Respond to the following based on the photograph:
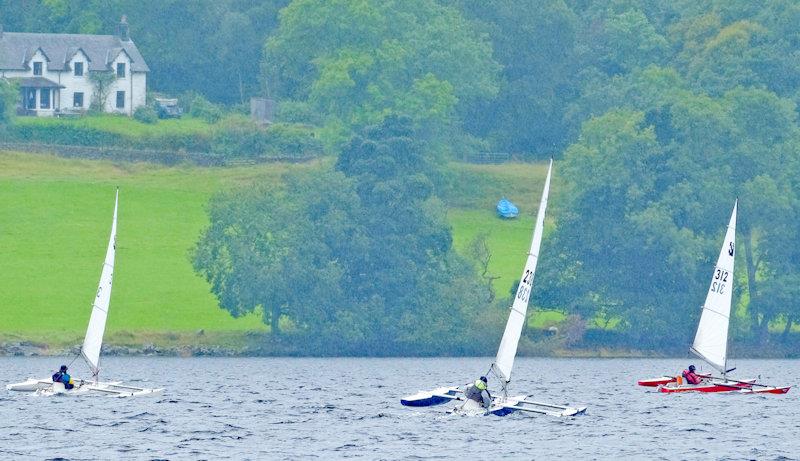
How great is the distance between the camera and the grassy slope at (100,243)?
140750 millimetres

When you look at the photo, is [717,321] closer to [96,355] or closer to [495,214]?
[96,355]

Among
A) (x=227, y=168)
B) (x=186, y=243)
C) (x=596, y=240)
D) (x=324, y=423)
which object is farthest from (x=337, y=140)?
(x=324, y=423)

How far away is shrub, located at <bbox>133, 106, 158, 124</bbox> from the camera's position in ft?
624

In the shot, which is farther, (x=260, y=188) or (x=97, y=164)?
(x=97, y=164)

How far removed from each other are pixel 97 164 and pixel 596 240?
4840 cm

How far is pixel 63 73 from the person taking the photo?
196m

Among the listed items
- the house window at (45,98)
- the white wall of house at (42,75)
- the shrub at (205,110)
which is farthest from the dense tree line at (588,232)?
the house window at (45,98)

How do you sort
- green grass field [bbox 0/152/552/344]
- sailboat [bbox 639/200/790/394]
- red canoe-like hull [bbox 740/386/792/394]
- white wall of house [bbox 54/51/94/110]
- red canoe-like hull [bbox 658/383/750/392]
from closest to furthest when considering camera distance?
1. red canoe-like hull [bbox 740/386/792/394]
2. red canoe-like hull [bbox 658/383/750/392]
3. sailboat [bbox 639/200/790/394]
4. green grass field [bbox 0/152/552/344]
5. white wall of house [bbox 54/51/94/110]

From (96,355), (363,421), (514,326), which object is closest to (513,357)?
(514,326)

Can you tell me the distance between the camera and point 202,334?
13825 cm

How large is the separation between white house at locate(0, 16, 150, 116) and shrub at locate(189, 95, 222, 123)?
16.8 feet

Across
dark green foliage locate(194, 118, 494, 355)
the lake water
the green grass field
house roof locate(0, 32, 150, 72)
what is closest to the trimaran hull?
the lake water

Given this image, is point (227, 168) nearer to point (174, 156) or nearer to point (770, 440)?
point (174, 156)

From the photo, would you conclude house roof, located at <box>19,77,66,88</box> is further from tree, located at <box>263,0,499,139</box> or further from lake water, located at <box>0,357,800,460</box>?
lake water, located at <box>0,357,800,460</box>
